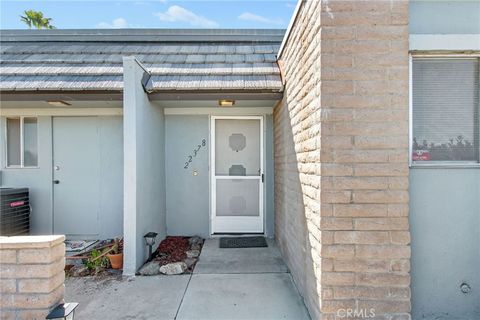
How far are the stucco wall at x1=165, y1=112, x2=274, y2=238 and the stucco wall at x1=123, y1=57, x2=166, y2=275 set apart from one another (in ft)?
2.57

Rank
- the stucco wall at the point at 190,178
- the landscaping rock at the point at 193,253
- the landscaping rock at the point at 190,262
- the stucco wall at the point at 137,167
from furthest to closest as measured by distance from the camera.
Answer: the stucco wall at the point at 190,178
the landscaping rock at the point at 193,253
the landscaping rock at the point at 190,262
the stucco wall at the point at 137,167

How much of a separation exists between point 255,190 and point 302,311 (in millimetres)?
2831

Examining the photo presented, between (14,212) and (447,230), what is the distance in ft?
21.9

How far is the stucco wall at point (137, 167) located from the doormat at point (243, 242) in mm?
1397

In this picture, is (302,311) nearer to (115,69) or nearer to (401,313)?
(401,313)

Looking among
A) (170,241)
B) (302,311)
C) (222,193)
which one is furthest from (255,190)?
(302,311)

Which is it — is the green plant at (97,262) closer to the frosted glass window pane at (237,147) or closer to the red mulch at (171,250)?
the red mulch at (171,250)

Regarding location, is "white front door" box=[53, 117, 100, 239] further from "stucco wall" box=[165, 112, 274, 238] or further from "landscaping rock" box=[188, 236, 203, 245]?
"landscaping rock" box=[188, 236, 203, 245]

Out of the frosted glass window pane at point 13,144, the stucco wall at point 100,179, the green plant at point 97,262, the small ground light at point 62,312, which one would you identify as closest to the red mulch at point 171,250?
the green plant at point 97,262

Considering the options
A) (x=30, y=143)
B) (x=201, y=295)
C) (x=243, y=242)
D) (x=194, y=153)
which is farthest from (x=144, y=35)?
(x=201, y=295)

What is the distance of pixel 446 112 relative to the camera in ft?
8.43

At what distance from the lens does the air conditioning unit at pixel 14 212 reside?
4.65 meters

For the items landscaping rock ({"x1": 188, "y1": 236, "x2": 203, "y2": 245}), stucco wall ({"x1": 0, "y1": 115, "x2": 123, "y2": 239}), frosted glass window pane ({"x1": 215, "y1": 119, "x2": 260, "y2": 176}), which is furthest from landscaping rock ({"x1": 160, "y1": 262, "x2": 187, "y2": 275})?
frosted glass window pane ({"x1": 215, "y1": 119, "x2": 260, "y2": 176})

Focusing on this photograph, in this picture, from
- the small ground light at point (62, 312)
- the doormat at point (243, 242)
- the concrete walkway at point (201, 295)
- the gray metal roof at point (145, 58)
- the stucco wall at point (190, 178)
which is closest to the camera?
the small ground light at point (62, 312)
